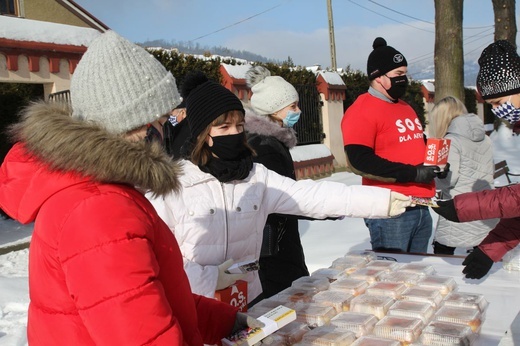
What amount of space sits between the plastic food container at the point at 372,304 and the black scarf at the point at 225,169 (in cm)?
69

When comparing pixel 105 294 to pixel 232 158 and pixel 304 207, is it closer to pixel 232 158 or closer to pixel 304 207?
pixel 232 158

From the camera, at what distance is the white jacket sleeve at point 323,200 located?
236 centimetres

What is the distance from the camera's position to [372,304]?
1960 millimetres

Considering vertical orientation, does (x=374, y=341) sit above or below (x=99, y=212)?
below

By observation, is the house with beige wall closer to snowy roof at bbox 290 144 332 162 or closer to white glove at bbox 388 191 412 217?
snowy roof at bbox 290 144 332 162

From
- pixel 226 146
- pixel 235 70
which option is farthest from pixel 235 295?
pixel 235 70

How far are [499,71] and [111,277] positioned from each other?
2291 mm

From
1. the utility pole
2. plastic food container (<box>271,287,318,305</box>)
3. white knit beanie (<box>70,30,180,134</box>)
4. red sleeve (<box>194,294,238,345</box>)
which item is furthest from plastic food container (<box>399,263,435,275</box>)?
the utility pole

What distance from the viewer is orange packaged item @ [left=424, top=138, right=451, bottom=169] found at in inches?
117

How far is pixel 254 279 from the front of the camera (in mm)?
2273

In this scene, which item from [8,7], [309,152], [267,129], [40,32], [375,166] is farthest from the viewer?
[309,152]

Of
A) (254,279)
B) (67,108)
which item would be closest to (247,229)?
(254,279)

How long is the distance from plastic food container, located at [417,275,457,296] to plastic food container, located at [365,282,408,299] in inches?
3.5

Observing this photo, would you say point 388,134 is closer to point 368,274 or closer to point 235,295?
point 368,274
